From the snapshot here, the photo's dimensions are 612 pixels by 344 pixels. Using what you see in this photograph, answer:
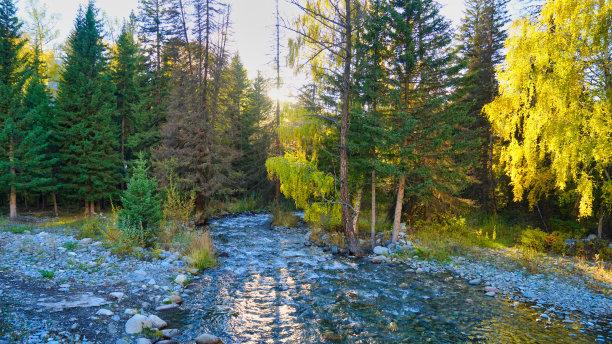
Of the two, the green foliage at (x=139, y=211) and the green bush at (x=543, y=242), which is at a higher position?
the green foliage at (x=139, y=211)

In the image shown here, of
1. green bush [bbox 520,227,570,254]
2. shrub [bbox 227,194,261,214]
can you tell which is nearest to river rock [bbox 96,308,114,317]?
green bush [bbox 520,227,570,254]

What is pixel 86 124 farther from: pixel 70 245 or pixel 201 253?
pixel 201 253

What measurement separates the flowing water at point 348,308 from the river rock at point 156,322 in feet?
1.37

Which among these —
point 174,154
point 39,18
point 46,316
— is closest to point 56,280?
point 46,316

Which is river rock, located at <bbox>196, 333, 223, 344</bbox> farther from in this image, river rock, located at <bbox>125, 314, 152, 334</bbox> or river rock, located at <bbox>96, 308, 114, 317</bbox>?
river rock, located at <bbox>96, 308, 114, 317</bbox>

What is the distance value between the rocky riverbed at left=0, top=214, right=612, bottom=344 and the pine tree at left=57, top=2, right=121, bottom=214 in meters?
9.18

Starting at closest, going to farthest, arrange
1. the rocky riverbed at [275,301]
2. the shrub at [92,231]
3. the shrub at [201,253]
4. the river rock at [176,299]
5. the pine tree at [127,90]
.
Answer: the rocky riverbed at [275,301] < the river rock at [176,299] < the shrub at [201,253] < the shrub at [92,231] < the pine tree at [127,90]

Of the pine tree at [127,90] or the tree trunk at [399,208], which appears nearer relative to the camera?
the tree trunk at [399,208]

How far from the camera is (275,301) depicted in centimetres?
838

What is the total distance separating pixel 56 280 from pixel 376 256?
370 inches

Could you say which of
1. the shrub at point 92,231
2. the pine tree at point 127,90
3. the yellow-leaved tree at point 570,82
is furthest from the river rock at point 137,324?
the pine tree at point 127,90

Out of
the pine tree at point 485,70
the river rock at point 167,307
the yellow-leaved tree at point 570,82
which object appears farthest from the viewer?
the pine tree at point 485,70

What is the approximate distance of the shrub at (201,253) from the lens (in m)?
10.7

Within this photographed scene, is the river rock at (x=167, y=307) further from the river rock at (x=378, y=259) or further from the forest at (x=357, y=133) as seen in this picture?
the river rock at (x=378, y=259)
